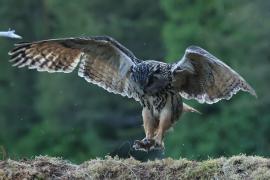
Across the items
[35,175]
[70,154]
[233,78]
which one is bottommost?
[70,154]

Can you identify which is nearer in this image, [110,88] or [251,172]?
[251,172]

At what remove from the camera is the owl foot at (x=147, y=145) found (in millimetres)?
11945

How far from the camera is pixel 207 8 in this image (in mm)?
37938

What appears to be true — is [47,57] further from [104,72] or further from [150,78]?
[150,78]

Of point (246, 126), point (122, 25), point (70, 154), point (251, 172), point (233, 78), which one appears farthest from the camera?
point (122, 25)

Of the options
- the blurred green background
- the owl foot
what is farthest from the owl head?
the blurred green background

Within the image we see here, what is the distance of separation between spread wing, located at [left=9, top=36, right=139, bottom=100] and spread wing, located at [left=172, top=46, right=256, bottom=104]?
0.56m

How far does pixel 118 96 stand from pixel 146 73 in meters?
25.5

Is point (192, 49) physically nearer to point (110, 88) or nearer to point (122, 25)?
point (110, 88)

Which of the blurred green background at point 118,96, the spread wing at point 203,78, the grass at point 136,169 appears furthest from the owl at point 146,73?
the blurred green background at point 118,96

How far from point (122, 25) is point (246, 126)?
7.39 metres

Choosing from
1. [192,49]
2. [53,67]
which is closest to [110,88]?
[53,67]

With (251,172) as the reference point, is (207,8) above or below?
above

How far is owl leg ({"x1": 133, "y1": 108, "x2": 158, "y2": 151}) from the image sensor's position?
12.0m
